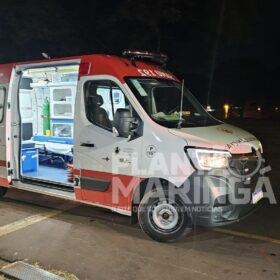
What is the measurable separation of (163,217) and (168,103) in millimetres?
1670

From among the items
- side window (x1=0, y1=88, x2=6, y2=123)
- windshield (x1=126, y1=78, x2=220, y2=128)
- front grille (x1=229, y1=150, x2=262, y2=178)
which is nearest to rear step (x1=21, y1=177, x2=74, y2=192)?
side window (x1=0, y1=88, x2=6, y2=123)

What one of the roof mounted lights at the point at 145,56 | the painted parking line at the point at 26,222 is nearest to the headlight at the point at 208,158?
the roof mounted lights at the point at 145,56

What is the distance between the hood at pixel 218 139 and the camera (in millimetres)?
4777

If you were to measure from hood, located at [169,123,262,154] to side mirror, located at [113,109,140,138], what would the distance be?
50cm

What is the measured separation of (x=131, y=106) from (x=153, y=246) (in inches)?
72.1

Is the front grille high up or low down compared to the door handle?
down

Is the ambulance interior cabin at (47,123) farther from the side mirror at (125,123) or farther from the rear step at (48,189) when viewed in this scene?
the side mirror at (125,123)

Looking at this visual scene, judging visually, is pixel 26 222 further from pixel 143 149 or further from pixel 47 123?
pixel 47 123

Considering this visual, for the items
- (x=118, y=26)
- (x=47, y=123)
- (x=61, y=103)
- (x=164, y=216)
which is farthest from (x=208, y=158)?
(x=118, y=26)

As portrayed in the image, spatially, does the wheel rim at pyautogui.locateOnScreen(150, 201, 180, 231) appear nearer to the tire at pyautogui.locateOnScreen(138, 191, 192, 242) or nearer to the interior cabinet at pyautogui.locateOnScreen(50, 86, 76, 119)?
the tire at pyautogui.locateOnScreen(138, 191, 192, 242)

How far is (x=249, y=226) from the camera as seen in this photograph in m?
5.78

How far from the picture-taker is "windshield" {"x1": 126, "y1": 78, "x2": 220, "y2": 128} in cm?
523

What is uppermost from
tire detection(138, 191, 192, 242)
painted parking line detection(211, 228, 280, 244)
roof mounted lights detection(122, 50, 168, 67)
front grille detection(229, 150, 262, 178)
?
roof mounted lights detection(122, 50, 168, 67)

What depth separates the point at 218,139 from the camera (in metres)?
4.89
